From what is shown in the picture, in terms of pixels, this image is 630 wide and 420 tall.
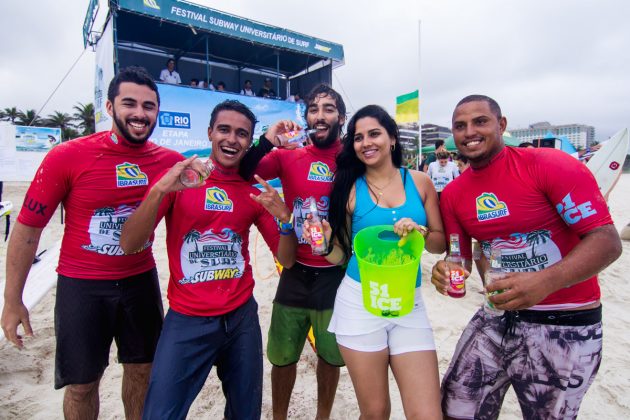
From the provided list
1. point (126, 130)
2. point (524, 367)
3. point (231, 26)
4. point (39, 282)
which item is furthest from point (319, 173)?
point (231, 26)

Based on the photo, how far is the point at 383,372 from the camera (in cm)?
203

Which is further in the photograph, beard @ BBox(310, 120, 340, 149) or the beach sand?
the beach sand

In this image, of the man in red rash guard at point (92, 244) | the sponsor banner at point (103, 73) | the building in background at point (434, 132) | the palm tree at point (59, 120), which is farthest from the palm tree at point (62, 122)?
the building in background at point (434, 132)

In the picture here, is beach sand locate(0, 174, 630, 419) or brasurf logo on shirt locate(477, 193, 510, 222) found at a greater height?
brasurf logo on shirt locate(477, 193, 510, 222)

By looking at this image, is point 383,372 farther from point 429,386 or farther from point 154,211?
point 154,211

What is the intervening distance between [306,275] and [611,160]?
6.25 meters

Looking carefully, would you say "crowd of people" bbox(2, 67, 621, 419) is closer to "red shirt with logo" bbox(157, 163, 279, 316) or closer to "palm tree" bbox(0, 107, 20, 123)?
"red shirt with logo" bbox(157, 163, 279, 316)

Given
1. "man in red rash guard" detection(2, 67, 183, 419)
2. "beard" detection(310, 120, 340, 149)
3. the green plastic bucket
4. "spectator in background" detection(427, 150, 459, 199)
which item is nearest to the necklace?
the green plastic bucket

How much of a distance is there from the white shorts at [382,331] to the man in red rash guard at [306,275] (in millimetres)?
599

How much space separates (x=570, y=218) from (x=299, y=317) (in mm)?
1920

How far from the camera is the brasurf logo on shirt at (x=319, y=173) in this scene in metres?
2.77

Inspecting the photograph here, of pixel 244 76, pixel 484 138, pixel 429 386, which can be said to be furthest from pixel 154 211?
pixel 244 76

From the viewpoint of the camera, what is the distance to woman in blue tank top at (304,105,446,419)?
197 cm

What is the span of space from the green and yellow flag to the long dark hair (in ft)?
41.2
